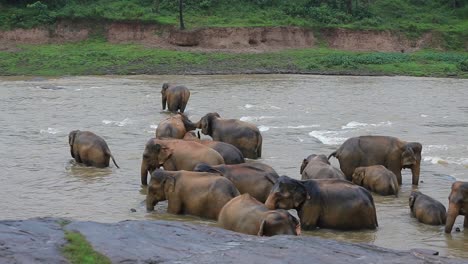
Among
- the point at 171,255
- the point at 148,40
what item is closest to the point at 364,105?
the point at 171,255

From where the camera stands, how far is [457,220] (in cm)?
1241

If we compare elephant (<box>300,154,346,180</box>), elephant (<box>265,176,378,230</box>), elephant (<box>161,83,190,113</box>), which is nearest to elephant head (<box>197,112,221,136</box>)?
elephant (<box>300,154,346,180</box>)

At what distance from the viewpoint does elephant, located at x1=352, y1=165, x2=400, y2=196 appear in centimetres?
1409

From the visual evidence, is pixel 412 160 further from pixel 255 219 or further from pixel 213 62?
pixel 213 62

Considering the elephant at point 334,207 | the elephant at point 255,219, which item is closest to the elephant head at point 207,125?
the elephant at point 334,207

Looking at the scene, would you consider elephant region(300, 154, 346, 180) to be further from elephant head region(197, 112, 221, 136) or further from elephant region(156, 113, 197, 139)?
elephant region(156, 113, 197, 139)

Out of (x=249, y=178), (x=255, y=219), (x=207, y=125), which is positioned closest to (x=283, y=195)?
(x=255, y=219)

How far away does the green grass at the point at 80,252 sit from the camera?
6.88m

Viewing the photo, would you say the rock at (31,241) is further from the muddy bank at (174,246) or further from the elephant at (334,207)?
the elephant at (334,207)

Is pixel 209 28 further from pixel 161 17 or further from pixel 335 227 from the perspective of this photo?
pixel 335 227

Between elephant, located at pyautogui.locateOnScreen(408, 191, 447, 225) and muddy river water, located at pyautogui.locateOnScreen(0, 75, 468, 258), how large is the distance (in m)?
0.15

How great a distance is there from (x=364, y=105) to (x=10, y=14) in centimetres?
3325

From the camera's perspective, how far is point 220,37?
52.2m

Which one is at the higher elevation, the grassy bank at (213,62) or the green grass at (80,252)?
the green grass at (80,252)
